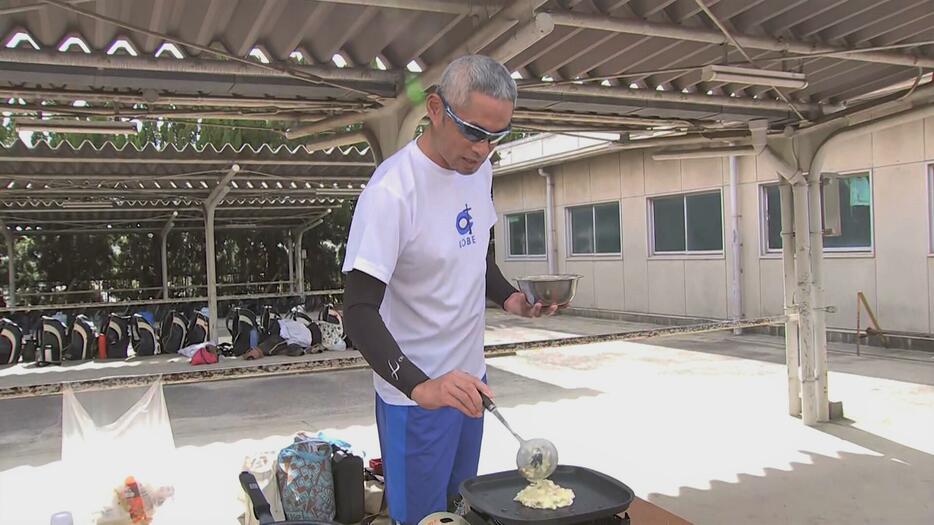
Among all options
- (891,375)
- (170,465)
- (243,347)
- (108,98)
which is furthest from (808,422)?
(243,347)

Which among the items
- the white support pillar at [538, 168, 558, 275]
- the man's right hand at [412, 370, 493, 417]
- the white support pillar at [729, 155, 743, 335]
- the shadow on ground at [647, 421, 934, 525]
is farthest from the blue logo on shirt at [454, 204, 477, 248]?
the white support pillar at [538, 168, 558, 275]

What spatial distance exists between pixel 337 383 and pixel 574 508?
7.15m

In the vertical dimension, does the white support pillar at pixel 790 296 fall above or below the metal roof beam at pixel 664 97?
below

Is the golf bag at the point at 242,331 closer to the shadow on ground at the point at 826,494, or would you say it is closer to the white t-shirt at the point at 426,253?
the shadow on ground at the point at 826,494

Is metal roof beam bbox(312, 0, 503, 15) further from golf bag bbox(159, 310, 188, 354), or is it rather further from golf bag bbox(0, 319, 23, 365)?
golf bag bbox(0, 319, 23, 365)

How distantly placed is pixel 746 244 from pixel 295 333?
7.17m

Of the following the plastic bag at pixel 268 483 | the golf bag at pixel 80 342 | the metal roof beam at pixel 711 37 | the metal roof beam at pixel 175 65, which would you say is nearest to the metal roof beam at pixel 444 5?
the metal roof beam at pixel 711 37

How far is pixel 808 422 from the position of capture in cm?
582

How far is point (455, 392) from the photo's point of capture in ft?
4.98

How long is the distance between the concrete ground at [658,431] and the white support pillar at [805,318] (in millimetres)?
208

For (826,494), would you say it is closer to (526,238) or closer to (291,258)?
(526,238)

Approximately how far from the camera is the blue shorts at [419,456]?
193 cm

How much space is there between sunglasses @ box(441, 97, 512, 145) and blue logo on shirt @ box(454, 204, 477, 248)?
28 cm

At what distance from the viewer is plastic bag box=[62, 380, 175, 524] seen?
130 inches
